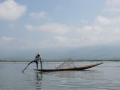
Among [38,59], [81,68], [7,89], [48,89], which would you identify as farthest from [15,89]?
[81,68]

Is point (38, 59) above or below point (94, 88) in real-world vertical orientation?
above

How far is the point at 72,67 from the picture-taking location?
97.8 ft

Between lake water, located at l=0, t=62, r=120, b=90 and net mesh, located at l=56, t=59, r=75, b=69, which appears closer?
lake water, located at l=0, t=62, r=120, b=90

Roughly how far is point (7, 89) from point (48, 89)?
2125 millimetres

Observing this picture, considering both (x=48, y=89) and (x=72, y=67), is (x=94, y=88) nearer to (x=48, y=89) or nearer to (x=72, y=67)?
(x=48, y=89)

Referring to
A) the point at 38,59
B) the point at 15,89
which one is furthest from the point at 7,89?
the point at 38,59

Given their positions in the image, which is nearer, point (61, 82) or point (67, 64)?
point (61, 82)

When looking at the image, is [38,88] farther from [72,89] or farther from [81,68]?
[81,68]

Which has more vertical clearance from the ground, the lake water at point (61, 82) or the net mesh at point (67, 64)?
the net mesh at point (67, 64)

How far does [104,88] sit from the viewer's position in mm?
12836

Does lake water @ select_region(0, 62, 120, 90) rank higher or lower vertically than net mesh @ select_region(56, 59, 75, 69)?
lower

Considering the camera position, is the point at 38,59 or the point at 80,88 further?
the point at 38,59

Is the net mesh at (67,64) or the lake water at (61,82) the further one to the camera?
the net mesh at (67,64)

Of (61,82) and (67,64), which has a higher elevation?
(67,64)
